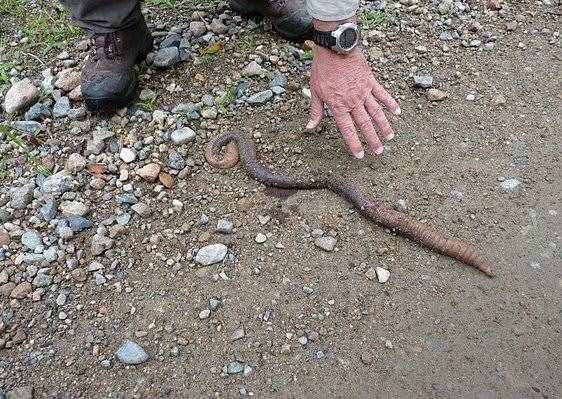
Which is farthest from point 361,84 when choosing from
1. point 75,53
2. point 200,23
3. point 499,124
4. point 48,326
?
point 75,53

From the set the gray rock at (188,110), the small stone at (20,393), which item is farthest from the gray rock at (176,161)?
the small stone at (20,393)

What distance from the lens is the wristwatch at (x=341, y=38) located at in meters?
2.58

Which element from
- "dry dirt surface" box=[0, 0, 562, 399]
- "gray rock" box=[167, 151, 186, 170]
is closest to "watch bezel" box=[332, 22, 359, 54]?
"dry dirt surface" box=[0, 0, 562, 399]

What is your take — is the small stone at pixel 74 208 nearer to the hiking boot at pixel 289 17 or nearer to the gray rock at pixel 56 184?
the gray rock at pixel 56 184

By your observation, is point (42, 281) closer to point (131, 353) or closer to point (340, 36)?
point (131, 353)

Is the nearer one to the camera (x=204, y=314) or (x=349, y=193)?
(x=204, y=314)

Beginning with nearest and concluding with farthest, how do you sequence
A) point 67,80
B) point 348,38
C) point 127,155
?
point 348,38
point 127,155
point 67,80

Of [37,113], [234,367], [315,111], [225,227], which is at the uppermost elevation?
[315,111]

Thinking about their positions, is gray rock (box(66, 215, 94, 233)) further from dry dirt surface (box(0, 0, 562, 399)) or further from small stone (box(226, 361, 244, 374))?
small stone (box(226, 361, 244, 374))

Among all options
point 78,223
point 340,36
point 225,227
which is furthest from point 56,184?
point 340,36

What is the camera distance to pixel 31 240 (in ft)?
9.05

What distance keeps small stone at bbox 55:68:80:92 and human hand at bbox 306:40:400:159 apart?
151cm

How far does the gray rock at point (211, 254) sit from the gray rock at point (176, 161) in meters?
0.53

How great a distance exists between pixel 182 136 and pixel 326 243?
3.26ft
